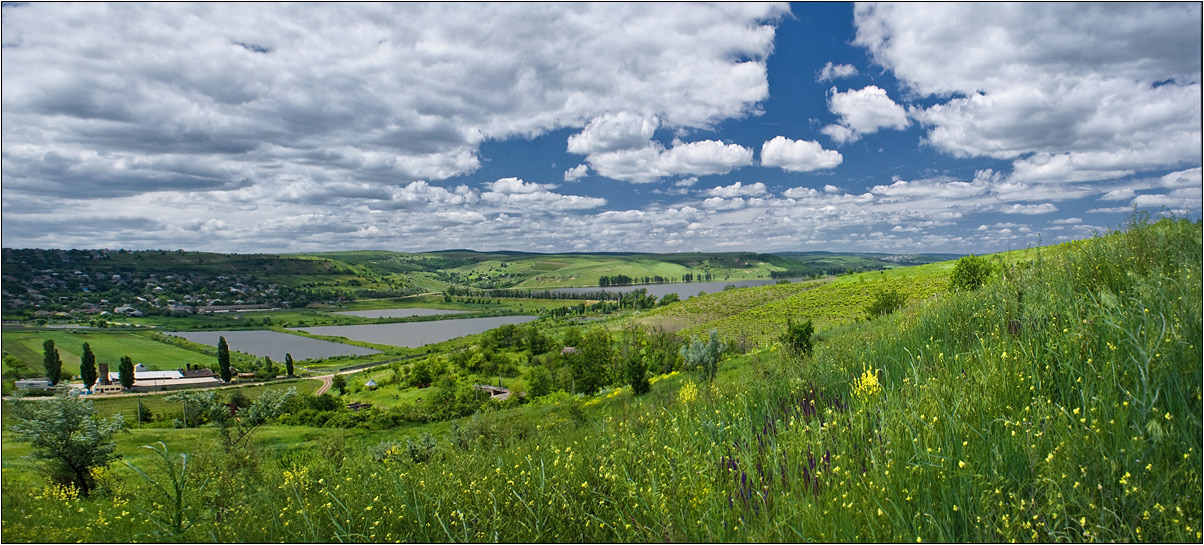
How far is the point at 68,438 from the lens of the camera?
16.0m

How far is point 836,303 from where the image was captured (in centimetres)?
7988

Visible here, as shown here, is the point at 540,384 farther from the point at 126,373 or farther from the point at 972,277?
the point at 126,373

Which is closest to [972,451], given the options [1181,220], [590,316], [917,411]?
[917,411]

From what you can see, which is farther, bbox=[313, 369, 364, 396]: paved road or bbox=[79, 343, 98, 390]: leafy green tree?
bbox=[313, 369, 364, 396]: paved road

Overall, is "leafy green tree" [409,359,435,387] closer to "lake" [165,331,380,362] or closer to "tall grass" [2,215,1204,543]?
"lake" [165,331,380,362]

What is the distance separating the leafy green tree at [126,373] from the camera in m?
107

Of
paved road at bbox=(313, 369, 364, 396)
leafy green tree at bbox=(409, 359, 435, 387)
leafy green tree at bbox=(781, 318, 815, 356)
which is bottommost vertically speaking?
paved road at bbox=(313, 369, 364, 396)

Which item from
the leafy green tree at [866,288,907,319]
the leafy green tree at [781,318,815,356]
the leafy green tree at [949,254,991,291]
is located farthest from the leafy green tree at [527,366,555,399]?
the leafy green tree at [949,254,991,291]

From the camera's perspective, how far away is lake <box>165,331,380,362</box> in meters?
167

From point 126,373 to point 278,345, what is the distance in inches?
2781

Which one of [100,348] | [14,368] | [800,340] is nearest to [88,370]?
[14,368]

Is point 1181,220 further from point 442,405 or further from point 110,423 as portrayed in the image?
point 442,405

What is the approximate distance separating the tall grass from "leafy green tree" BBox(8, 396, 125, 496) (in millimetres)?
15095

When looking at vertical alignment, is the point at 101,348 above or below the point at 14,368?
below
